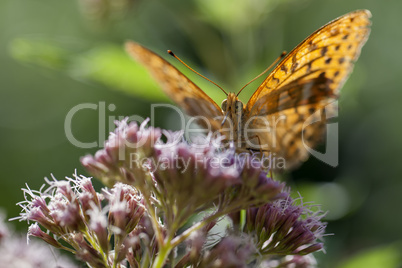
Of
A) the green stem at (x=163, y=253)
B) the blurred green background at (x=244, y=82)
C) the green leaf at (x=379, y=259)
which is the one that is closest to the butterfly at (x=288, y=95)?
the blurred green background at (x=244, y=82)

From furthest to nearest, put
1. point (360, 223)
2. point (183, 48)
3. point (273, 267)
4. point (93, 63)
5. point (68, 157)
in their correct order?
point (68, 157) → point (183, 48) → point (360, 223) → point (93, 63) → point (273, 267)

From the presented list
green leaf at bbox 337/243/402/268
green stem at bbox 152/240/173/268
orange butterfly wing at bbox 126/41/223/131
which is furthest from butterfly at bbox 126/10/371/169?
green stem at bbox 152/240/173/268

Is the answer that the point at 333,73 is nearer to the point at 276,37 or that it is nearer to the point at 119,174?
the point at 276,37

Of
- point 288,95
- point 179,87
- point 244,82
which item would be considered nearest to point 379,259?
point 288,95

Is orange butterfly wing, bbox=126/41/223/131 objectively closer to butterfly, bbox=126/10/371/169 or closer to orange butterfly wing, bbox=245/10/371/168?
butterfly, bbox=126/10/371/169

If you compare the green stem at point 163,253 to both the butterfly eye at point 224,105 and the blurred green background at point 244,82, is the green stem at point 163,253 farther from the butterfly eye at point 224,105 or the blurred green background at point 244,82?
the blurred green background at point 244,82

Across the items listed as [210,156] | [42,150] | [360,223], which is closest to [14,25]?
[42,150]
